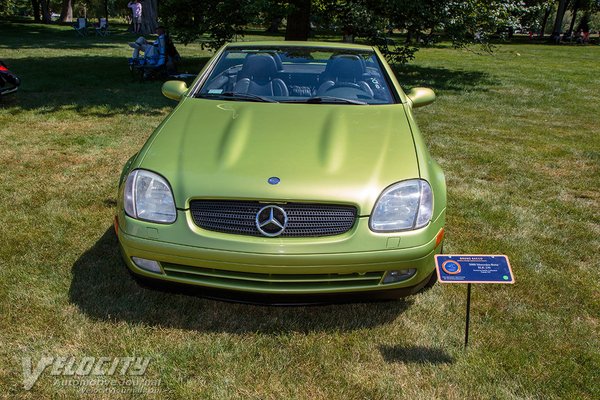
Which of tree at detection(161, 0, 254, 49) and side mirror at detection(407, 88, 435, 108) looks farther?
tree at detection(161, 0, 254, 49)

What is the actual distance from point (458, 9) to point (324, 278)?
37.5 feet

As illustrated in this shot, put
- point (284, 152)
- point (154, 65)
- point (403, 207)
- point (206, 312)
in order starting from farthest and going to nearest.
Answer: point (154, 65), point (206, 312), point (284, 152), point (403, 207)

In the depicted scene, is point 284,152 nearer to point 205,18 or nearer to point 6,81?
point 6,81

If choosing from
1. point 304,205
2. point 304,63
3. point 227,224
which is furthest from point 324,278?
point 304,63

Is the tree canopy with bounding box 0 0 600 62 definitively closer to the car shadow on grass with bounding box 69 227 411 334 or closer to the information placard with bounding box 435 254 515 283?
the car shadow on grass with bounding box 69 227 411 334

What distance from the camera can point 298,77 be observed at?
4176mm

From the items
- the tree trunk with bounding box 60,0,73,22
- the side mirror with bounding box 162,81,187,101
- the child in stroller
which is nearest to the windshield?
the side mirror with bounding box 162,81,187,101

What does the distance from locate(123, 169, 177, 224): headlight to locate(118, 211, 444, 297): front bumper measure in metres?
0.05

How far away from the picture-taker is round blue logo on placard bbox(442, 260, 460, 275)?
2.43 meters

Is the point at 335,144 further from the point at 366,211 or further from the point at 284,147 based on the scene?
the point at 366,211

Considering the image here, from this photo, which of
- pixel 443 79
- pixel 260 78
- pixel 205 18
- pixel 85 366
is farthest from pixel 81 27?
pixel 85 366

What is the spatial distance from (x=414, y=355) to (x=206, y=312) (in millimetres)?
1254

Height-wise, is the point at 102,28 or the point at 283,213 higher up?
the point at 283,213

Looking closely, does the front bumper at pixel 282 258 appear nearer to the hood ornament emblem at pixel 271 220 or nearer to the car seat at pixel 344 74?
the hood ornament emblem at pixel 271 220
